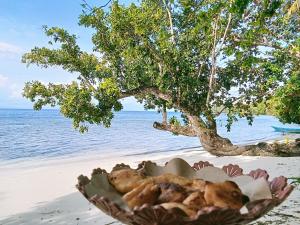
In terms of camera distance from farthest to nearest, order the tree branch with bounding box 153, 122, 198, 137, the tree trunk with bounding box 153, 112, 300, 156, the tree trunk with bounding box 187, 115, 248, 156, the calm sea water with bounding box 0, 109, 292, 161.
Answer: the calm sea water with bounding box 0, 109, 292, 161 < the tree branch with bounding box 153, 122, 198, 137 < the tree trunk with bounding box 187, 115, 248, 156 < the tree trunk with bounding box 153, 112, 300, 156

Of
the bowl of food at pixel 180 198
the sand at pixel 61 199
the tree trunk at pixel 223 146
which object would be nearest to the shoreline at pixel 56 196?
the sand at pixel 61 199

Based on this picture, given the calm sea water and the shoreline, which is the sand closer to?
the shoreline

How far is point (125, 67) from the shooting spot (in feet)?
49.2

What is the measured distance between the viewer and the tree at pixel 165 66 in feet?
45.5

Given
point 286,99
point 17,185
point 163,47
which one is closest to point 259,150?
point 286,99

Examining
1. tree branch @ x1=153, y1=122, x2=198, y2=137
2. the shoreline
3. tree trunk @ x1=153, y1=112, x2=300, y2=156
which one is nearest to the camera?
the shoreline

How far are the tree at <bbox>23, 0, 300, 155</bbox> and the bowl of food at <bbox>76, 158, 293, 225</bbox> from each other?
1192cm

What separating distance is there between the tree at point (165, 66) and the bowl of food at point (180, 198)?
11.9 metres

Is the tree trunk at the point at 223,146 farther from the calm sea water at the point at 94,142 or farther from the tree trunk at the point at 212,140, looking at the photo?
the calm sea water at the point at 94,142

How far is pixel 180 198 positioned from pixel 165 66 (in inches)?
497

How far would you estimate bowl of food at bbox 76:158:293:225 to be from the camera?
1.24m

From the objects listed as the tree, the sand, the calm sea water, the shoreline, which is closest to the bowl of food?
the sand

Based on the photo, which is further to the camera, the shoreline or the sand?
the shoreline

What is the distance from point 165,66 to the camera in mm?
13820
